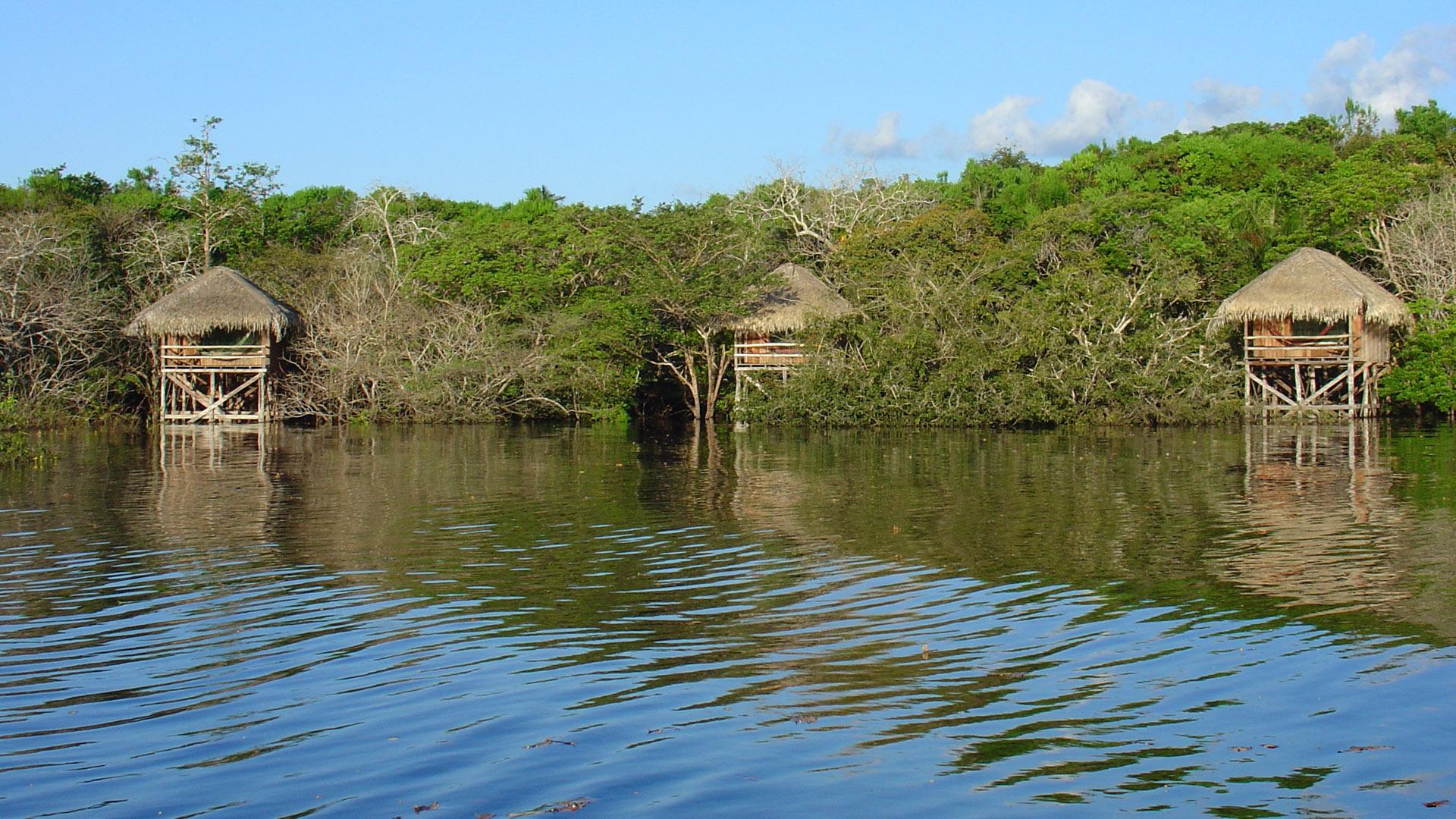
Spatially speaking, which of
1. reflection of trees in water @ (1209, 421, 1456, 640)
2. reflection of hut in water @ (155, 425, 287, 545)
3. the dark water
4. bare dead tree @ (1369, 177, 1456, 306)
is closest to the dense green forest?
bare dead tree @ (1369, 177, 1456, 306)

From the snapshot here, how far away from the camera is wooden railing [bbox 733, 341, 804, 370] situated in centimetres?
3117

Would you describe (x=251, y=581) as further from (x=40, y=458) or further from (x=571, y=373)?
(x=571, y=373)

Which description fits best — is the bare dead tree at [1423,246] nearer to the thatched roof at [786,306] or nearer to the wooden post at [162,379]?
the thatched roof at [786,306]

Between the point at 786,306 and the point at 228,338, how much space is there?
13.9 m

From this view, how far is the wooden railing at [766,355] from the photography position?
1227 inches

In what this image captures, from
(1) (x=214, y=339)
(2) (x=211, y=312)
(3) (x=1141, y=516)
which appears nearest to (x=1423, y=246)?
(3) (x=1141, y=516)

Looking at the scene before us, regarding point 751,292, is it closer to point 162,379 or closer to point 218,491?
point 162,379

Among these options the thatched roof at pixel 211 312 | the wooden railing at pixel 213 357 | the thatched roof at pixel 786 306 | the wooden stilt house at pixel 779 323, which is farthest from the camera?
the wooden railing at pixel 213 357

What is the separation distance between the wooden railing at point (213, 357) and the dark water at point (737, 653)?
17.6m

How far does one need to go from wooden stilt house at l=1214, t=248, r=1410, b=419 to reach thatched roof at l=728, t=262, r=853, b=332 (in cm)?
836

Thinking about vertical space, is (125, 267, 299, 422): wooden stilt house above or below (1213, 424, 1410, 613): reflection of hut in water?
above

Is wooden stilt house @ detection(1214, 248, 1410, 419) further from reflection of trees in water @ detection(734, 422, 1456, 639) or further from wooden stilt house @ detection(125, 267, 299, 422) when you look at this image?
wooden stilt house @ detection(125, 267, 299, 422)

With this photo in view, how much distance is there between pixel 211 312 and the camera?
103ft

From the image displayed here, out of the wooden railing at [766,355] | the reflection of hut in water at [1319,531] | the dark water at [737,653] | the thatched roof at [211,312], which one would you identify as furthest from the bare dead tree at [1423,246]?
the thatched roof at [211,312]
